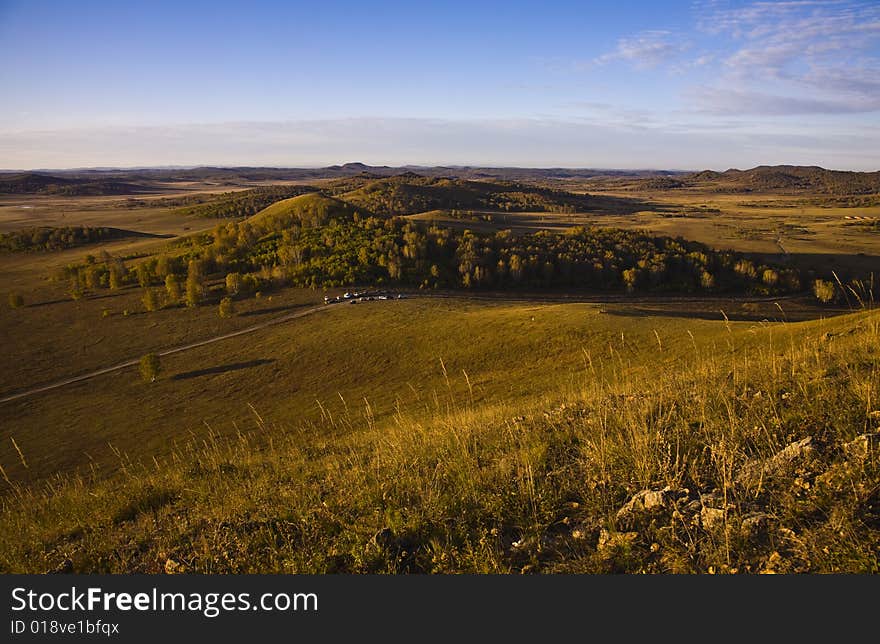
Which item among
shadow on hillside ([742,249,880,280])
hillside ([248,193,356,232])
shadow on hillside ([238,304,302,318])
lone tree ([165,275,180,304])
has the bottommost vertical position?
shadow on hillside ([238,304,302,318])

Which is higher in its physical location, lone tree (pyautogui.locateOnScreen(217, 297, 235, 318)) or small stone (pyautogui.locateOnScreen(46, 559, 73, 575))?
small stone (pyautogui.locateOnScreen(46, 559, 73, 575))

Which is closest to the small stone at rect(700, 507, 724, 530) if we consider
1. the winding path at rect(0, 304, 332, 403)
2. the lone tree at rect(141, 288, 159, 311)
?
the winding path at rect(0, 304, 332, 403)

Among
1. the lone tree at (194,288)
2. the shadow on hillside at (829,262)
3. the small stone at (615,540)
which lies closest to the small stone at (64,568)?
the small stone at (615,540)

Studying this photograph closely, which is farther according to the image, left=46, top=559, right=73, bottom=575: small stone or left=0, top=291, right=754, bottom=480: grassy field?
left=0, top=291, right=754, bottom=480: grassy field

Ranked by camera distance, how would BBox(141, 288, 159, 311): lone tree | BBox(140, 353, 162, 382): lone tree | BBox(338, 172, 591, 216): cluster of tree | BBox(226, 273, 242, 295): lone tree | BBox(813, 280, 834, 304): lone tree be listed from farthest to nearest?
BBox(338, 172, 591, 216): cluster of tree < BBox(226, 273, 242, 295): lone tree < BBox(813, 280, 834, 304): lone tree < BBox(141, 288, 159, 311): lone tree < BBox(140, 353, 162, 382): lone tree

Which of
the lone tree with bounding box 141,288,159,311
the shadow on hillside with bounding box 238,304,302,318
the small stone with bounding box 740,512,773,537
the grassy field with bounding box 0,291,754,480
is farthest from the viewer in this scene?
the lone tree with bounding box 141,288,159,311

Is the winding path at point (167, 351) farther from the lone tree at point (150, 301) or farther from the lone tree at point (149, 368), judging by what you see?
the lone tree at point (150, 301)

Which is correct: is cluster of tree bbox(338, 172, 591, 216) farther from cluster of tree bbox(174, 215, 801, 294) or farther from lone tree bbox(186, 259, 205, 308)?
lone tree bbox(186, 259, 205, 308)

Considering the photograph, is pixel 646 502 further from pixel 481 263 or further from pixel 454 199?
pixel 454 199
